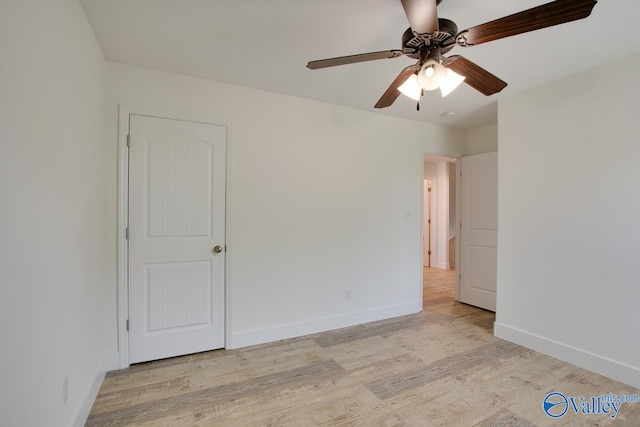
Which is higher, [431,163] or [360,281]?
[431,163]

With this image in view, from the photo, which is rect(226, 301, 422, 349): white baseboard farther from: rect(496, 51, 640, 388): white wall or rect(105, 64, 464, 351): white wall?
rect(496, 51, 640, 388): white wall

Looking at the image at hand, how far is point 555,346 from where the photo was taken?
2.60 metres

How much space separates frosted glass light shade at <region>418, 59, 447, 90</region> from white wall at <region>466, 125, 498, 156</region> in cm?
285

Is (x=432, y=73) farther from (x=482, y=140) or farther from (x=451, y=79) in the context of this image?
(x=482, y=140)

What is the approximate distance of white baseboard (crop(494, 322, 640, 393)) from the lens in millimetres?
2174

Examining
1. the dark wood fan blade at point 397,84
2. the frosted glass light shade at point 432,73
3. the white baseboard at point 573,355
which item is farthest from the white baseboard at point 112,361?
the white baseboard at point 573,355

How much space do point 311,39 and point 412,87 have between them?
0.79 metres

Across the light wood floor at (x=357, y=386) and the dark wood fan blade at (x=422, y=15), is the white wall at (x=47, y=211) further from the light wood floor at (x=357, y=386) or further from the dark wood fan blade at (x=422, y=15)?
the dark wood fan blade at (x=422, y=15)

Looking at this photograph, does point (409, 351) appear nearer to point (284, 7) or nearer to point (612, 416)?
point (612, 416)

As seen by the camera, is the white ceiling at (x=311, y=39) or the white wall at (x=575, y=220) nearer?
the white ceiling at (x=311, y=39)

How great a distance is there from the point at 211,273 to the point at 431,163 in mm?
5967

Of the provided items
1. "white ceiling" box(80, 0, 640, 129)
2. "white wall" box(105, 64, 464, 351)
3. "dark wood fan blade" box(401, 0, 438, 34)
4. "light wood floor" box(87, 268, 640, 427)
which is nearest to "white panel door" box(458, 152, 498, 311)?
"white wall" box(105, 64, 464, 351)

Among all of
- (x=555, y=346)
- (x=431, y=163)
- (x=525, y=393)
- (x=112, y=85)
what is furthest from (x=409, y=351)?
(x=431, y=163)

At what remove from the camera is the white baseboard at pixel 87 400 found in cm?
166
